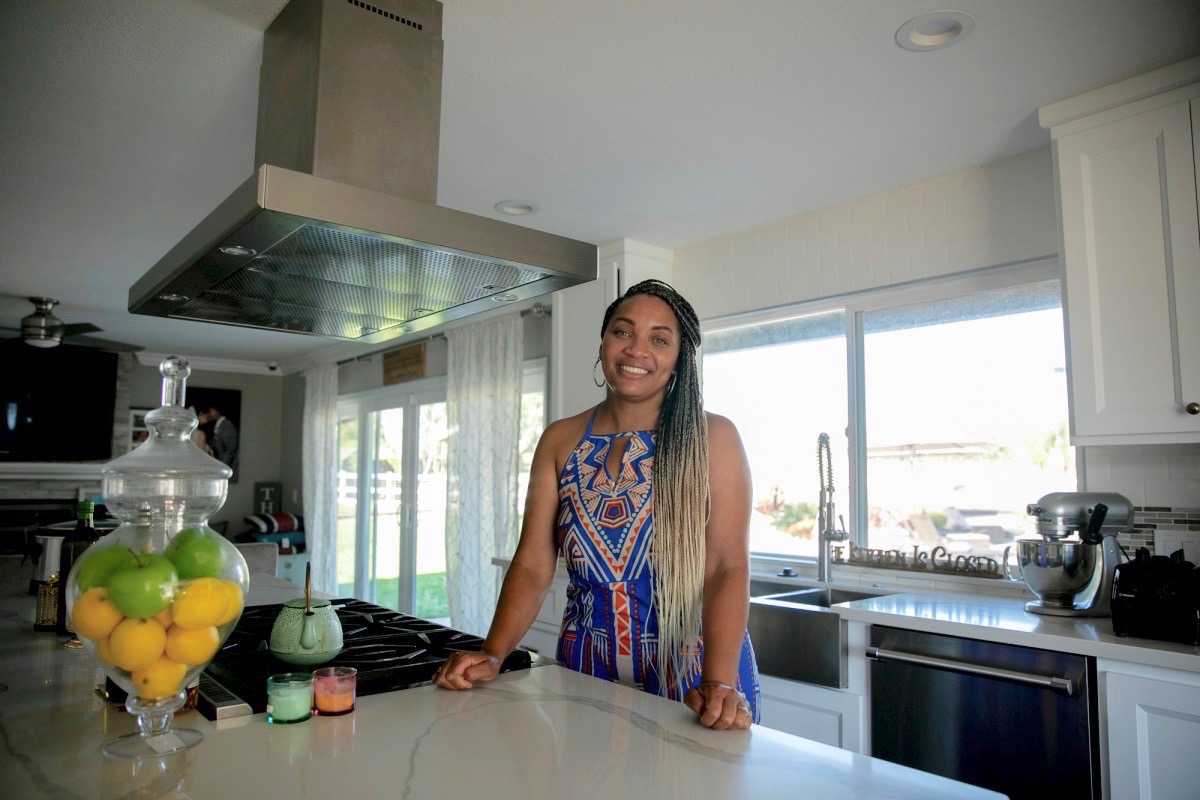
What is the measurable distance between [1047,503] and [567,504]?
1.53 metres

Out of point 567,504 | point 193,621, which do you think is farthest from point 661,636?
point 193,621

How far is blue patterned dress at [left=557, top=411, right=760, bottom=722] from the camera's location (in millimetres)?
1502

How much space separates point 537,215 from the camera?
3.46 metres

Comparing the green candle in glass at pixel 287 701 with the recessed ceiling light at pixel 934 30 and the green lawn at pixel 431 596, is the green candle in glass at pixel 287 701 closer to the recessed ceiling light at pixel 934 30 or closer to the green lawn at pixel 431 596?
the recessed ceiling light at pixel 934 30

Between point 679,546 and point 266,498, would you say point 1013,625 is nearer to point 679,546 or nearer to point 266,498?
point 679,546

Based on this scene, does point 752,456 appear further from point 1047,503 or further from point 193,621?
point 193,621

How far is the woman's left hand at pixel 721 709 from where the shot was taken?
3.67 ft

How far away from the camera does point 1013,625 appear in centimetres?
209

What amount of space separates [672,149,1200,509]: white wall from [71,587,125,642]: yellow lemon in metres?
2.67

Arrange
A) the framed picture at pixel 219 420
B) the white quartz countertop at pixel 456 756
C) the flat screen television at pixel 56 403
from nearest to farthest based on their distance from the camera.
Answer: the white quartz countertop at pixel 456 756
the flat screen television at pixel 56 403
the framed picture at pixel 219 420

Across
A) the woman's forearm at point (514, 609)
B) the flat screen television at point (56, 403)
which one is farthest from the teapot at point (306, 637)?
the flat screen television at point (56, 403)

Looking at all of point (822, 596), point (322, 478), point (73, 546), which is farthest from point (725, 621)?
point (322, 478)

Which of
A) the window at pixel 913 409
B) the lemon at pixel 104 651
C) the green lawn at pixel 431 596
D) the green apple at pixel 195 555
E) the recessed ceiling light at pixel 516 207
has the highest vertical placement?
the recessed ceiling light at pixel 516 207

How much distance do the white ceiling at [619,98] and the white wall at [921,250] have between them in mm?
107
